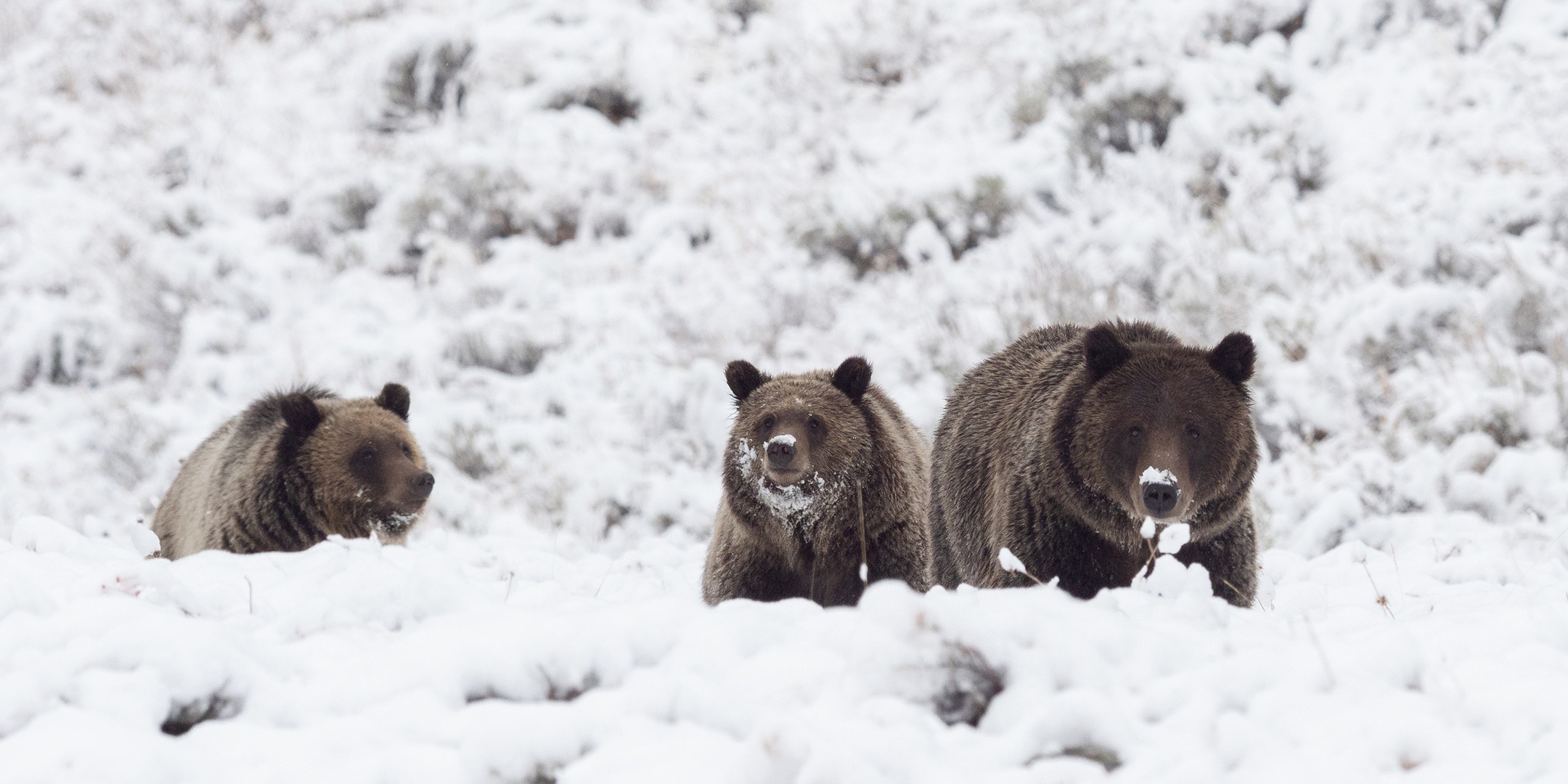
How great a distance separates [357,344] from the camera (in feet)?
36.3

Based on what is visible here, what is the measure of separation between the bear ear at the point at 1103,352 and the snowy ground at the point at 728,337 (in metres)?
1.01

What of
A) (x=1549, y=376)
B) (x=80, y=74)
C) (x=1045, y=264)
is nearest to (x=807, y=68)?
(x=1045, y=264)

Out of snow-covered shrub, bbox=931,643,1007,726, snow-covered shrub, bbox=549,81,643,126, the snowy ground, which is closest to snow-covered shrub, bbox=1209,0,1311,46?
the snowy ground

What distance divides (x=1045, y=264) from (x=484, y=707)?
7.90 metres

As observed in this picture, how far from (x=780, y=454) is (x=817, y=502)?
1.28 ft

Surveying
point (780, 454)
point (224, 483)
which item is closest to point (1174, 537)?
point (780, 454)

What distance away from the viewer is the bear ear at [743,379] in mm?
5121

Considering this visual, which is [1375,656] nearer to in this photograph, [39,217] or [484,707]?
[484,707]

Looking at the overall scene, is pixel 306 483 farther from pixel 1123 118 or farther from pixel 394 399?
pixel 1123 118

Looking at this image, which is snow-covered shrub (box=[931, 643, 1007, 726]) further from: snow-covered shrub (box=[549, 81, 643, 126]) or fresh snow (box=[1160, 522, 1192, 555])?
snow-covered shrub (box=[549, 81, 643, 126])

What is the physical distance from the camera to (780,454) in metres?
4.47

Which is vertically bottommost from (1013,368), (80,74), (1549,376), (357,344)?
(357,344)

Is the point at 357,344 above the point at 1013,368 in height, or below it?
below

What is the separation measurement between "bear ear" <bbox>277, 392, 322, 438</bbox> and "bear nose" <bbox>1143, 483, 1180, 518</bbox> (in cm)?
433
